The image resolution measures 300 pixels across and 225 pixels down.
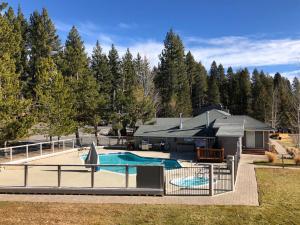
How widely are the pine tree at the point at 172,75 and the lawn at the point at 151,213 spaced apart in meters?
47.7

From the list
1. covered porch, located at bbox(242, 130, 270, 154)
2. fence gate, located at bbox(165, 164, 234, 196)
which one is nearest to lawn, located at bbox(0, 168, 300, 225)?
fence gate, located at bbox(165, 164, 234, 196)

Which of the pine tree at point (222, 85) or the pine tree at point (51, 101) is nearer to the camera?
the pine tree at point (51, 101)

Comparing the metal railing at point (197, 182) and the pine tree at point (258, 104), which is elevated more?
the pine tree at point (258, 104)

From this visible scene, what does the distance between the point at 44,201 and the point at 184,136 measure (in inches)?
754

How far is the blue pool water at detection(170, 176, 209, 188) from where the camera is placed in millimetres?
13469

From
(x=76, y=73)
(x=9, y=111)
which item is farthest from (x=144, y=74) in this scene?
(x=9, y=111)

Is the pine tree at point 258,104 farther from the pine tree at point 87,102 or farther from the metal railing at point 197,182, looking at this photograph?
the metal railing at point 197,182

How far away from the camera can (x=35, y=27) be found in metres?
42.0

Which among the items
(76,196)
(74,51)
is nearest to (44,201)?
(76,196)

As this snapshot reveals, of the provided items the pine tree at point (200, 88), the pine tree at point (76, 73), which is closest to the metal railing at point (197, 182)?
the pine tree at point (76, 73)

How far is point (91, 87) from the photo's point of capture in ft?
114

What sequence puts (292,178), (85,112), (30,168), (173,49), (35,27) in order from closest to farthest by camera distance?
(30,168) → (292,178) → (85,112) → (35,27) → (173,49)

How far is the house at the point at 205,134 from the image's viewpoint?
27172 mm

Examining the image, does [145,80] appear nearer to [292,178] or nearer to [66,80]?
[66,80]
